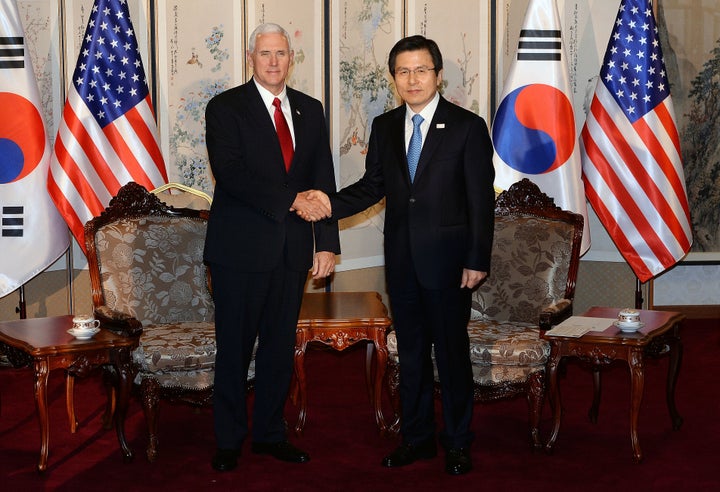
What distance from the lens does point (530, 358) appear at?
4.22 meters

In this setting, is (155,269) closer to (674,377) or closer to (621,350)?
(621,350)

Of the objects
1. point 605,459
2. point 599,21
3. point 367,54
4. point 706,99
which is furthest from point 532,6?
point 605,459

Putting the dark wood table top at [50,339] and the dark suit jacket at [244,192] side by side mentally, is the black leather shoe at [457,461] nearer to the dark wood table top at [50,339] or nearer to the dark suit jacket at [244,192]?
the dark suit jacket at [244,192]

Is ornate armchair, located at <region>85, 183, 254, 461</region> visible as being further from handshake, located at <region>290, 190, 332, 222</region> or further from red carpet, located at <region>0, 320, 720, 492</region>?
handshake, located at <region>290, 190, 332, 222</region>

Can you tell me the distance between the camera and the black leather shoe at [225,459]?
3.95 m

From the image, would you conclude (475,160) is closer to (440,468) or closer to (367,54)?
(440,468)

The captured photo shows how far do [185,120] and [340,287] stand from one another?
1.52 meters

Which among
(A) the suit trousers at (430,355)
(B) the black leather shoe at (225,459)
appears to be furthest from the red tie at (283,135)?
(B) the black leather shoe at (225,459)

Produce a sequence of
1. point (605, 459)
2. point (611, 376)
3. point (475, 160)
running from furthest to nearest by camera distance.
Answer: point (611, 376), point (605, 459), point (475, 160)

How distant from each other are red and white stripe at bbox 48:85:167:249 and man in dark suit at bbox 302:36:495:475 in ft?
6.57

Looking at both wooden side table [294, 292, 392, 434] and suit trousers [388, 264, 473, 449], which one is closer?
suit trousers [388, 264, 473, 449]

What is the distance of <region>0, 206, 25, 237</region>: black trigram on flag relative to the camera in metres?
5.45

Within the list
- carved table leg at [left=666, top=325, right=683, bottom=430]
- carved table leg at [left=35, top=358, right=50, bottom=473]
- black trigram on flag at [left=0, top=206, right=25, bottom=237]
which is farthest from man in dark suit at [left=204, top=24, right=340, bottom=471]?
black trigram on flag at [left=0, top=206, right=25, bottom=237]

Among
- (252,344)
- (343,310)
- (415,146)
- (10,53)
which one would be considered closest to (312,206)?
(415,146)
